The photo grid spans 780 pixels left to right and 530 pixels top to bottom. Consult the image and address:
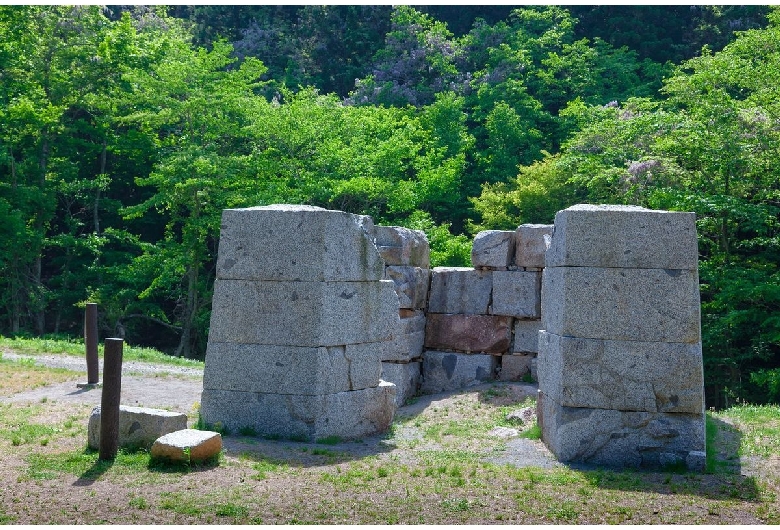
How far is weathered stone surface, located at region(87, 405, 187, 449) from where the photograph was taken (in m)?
8.64

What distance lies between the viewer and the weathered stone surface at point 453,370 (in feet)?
49.6

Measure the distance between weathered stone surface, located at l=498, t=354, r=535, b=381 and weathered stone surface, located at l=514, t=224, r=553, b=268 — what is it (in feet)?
5.18

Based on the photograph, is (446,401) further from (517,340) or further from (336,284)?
(336,284)

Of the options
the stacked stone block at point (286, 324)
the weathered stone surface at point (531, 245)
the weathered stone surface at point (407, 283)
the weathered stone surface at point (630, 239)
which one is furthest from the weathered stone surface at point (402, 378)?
the weathered stone surface at point (630, 239)

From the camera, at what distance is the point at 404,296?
14.4 m

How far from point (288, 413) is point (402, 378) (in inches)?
181

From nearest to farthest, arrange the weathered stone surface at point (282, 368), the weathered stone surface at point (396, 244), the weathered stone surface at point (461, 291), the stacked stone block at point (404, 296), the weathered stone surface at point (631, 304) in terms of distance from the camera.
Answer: the weathered stone surface at point (631, 304)
the weathered stone surface at point (282, 368)
the stacked stone block at point (404, 296)
the weathered stone surface at point (396, 244)
the weathered stone surface at point (461, 291)

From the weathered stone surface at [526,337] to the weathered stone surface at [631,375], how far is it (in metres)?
5.97

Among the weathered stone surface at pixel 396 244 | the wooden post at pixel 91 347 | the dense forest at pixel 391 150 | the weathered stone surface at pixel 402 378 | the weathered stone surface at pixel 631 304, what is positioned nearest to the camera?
the weathered stone surface at pixel 631 304

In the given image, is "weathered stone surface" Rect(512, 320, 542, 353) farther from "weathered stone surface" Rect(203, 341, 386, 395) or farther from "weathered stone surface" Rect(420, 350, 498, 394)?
"weathered stone surface" Rect(203, 341, 386, 395)

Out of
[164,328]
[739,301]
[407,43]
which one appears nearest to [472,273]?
[739,301]

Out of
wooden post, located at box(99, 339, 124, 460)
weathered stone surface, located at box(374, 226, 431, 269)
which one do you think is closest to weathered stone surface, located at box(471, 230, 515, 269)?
weathered stone surface, located at box(374, 226, 431, 269)

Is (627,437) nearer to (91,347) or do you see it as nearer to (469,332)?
(469,332)

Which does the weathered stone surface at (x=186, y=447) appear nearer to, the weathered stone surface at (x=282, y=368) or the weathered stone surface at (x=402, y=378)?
the weathered stone surface at (x=282, y=368)
